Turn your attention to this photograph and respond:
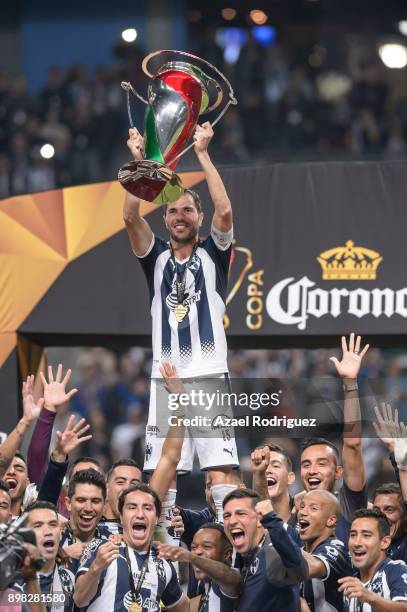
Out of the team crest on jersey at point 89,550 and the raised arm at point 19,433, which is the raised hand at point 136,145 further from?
the team crest on jersey at point 89,550

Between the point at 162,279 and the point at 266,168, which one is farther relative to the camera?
the point at 266,168

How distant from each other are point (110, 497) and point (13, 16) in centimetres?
1214

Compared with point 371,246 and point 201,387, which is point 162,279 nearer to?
point 201,387

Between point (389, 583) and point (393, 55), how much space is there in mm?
12689

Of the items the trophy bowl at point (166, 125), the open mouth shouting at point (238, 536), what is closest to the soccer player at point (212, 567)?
the open mouth shouting at point (238, 536)

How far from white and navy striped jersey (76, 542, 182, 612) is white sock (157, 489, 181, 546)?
12.3 inches

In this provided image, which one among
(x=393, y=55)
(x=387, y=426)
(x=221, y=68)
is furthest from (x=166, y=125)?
(x=393, y=55)

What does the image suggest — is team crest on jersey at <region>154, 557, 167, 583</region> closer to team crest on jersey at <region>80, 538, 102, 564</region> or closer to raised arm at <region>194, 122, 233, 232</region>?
team crest on jersey at <region>80, 538, 102, 564</region>

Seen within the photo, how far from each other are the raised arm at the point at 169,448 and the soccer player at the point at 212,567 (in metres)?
0.34

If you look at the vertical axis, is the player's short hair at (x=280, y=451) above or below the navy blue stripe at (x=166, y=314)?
below

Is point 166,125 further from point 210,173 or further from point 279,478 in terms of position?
point 279,478

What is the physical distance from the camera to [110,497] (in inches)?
382

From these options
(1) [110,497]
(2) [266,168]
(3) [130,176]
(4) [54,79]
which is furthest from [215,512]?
(4) [54,79]

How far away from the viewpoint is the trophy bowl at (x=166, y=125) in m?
9.13
